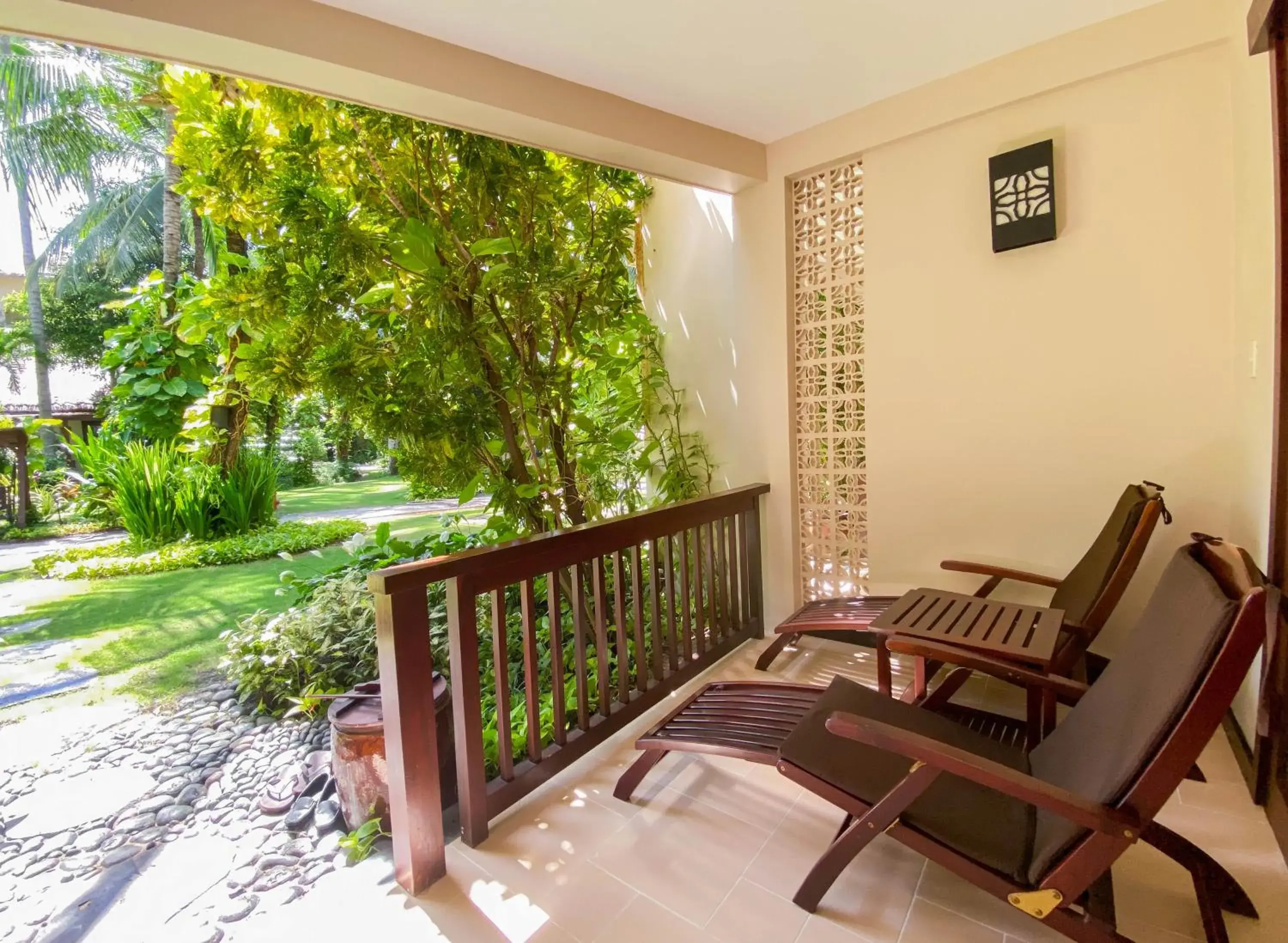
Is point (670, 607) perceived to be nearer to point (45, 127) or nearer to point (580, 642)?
point (580, 642)

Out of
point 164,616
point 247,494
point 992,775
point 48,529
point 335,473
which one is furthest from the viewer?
point 335,473

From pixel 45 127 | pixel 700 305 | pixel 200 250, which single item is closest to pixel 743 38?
pixel 700 305

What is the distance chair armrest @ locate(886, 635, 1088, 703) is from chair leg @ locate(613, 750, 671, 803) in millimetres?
1013

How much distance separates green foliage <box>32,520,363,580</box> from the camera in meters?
4.94

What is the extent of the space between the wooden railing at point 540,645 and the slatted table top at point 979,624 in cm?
105

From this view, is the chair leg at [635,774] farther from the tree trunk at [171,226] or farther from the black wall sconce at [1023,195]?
the tree trunk at [171,226]

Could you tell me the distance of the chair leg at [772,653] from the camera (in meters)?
3.13

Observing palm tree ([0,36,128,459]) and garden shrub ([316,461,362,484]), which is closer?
palm tree ([0,36,128,459])

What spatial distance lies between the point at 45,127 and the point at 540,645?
815cm

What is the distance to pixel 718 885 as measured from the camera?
5.72ft

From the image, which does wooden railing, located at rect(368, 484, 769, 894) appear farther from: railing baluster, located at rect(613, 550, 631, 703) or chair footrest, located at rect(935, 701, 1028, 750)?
chair footrest, located at rect(935, 701, 1028, 750)

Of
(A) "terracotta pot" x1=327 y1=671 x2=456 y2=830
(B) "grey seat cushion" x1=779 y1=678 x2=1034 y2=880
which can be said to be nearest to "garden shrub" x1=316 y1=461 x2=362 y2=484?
(A) "terracotta pot" x1=327 y1=671 x2=456 y2=830

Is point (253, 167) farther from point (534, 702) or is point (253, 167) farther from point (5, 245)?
point (5, 245)

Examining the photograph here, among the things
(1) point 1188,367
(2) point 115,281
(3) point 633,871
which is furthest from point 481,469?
(2) point 115,281
